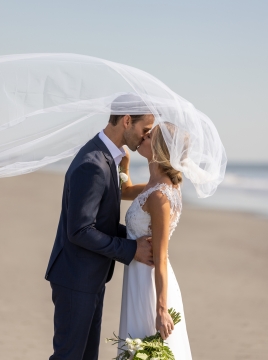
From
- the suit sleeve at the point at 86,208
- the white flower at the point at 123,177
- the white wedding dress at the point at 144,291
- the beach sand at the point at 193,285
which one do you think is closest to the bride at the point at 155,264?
the white wedding dress at the point at 144,291

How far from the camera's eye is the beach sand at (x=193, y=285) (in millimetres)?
6164

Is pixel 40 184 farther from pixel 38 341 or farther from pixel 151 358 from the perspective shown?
pixel 151 358

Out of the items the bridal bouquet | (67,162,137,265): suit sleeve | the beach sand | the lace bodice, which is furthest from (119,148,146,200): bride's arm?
the beach sand

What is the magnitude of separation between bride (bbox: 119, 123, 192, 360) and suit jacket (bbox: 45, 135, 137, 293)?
0.15 meters

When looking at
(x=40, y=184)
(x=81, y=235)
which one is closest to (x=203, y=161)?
(x=81, y=235)

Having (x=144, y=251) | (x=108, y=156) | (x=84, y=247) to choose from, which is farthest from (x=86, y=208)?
(x=144, y=251)

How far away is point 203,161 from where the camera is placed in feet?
12.2

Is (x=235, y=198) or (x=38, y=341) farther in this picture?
(x=235, y=198)

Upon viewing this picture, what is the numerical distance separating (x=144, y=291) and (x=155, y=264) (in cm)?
26

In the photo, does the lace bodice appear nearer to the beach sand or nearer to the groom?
the groom

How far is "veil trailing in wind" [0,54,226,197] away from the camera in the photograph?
142 inches

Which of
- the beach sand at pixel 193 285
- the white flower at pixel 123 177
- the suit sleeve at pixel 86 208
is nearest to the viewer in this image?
the suit sleeve at pixel 86 208

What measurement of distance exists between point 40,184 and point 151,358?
1746cm

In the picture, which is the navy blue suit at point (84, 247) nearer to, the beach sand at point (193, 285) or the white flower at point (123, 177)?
the white flower at point (123, 177)
